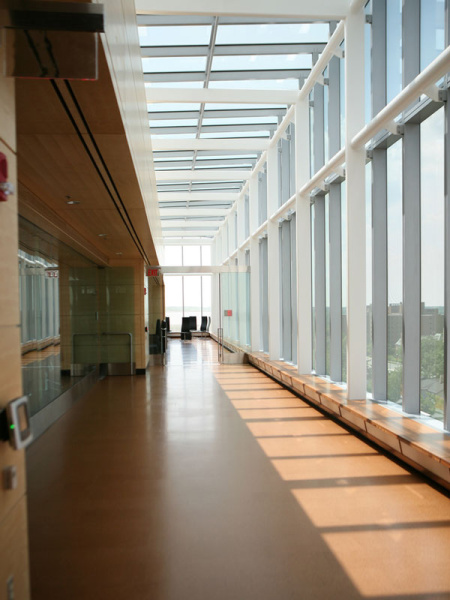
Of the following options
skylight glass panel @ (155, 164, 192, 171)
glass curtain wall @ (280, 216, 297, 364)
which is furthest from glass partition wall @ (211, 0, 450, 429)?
skylight glass panel @ (155, 164, 192, 171)

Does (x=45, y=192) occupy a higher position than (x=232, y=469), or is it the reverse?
(x=45, y=192)

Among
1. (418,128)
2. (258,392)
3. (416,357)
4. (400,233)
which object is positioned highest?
(418,128)

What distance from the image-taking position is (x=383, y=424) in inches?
253

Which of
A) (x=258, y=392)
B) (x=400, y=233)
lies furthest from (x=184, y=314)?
(x=400, y=233)

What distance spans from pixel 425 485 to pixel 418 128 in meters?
4.35

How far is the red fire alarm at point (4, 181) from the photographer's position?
100 inches

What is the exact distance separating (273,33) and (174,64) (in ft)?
6.75

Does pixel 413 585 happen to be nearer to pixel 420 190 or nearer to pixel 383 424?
pixel 383 424

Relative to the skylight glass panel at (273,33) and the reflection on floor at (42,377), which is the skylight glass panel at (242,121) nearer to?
the skylight glass panel at (273,33)

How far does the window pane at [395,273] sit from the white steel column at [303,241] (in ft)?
11.4

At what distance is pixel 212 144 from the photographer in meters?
14.7

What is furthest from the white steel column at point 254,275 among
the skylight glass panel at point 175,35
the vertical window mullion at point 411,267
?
the vertical window mullion at point 411,267

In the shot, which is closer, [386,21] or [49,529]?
[49,529]

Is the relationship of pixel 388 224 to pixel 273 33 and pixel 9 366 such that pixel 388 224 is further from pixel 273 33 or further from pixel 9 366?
pixel 9 366
